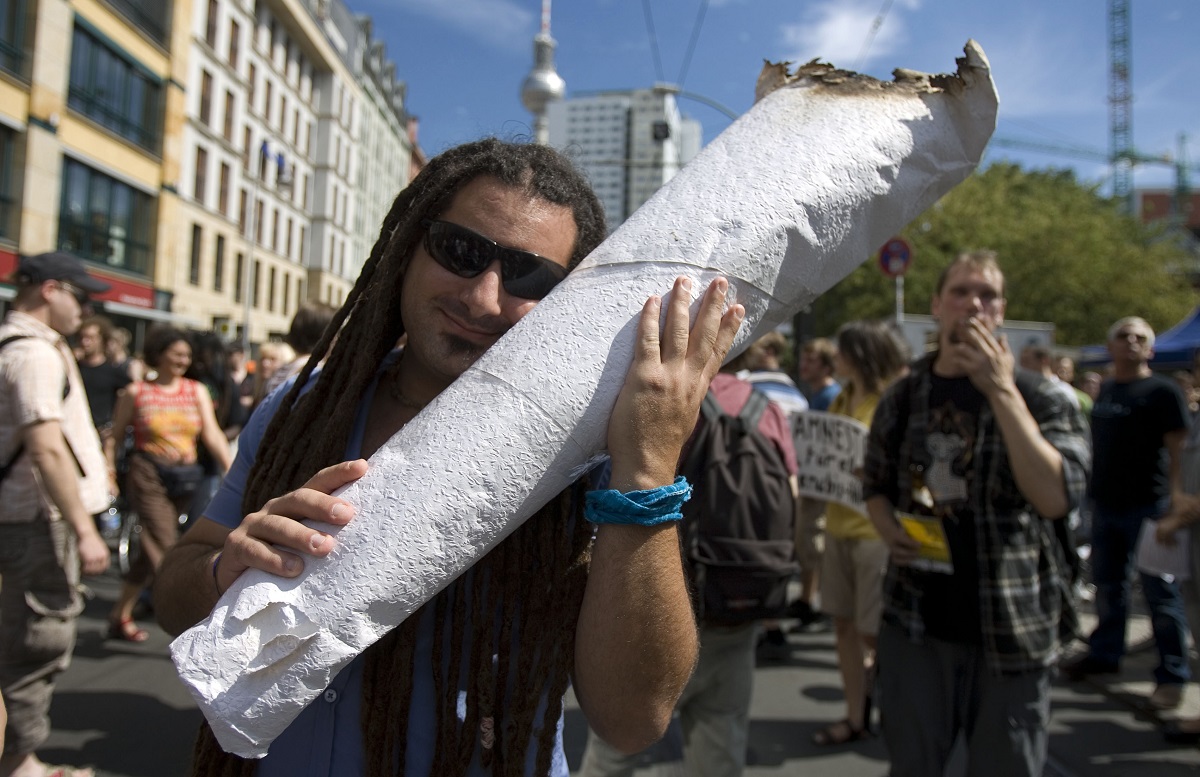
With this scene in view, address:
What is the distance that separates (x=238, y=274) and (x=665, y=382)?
120 feet

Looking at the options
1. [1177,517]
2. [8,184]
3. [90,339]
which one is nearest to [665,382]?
[1177,517]

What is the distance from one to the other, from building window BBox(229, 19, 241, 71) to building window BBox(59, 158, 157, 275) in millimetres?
10373

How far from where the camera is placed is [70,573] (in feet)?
10.9

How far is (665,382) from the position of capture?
3.54 feet

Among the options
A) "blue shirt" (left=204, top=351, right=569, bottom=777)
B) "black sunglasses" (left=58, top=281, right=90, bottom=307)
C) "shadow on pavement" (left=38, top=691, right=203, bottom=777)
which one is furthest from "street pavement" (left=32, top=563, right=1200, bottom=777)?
"blue shirt" (left=204, top=351, right=569, bottom=777)

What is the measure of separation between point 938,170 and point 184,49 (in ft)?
99.7

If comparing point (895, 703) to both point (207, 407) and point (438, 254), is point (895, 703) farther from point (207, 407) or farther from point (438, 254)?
point (207, 407)

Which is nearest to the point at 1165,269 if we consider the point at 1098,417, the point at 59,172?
the point at 1098,417

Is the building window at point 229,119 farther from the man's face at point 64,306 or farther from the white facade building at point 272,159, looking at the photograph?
the man's face at point 64,306

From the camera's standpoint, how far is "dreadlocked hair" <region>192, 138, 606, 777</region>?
50.1 inches

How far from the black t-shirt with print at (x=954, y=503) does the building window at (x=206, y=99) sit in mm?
32752

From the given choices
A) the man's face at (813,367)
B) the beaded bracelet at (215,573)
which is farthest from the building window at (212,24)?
the beaded bracelet at (215,573)

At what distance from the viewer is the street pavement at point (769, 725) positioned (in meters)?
3.88

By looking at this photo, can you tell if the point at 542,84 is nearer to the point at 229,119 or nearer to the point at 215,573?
the point at 229,119
